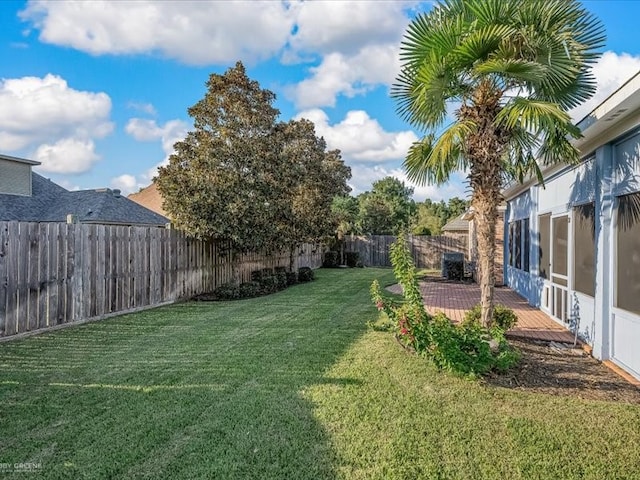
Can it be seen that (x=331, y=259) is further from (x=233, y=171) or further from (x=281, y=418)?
(x=281, y=418)

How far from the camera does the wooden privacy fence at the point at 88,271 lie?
6598 mm

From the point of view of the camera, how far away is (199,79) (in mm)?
12164

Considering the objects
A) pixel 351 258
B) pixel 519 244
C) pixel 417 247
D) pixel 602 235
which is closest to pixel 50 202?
pixel 351 258

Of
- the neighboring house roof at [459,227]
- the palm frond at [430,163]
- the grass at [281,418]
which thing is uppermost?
the palm frond at [430,163]

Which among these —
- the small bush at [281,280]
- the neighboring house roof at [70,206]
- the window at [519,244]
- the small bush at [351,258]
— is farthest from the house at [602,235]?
the neighboring house roof at [70,206]

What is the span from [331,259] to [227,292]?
12321 millimetres

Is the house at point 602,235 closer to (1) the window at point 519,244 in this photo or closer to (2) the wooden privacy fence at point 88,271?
(1) the window at point 519,244

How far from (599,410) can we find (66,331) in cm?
743

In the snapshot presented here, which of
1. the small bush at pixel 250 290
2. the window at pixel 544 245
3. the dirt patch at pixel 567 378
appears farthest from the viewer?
the small bush at pixel 250 290

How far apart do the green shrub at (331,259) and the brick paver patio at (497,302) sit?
8.00 m

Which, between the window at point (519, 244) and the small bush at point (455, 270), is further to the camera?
the small bush at point (455, 270)

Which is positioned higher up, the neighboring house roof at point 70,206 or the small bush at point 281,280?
the neighboring house roof at point 70,206

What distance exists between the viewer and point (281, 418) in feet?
12.2

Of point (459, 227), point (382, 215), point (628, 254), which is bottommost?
point (628, 254)
